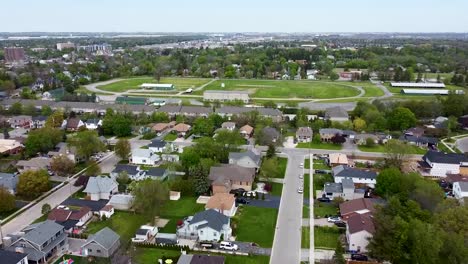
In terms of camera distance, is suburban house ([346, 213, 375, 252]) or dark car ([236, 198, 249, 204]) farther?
dark car ([236, 198, 249, 204])

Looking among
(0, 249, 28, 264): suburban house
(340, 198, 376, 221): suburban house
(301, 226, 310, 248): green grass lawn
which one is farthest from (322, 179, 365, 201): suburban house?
(0, 249, 28, 264): suburban house

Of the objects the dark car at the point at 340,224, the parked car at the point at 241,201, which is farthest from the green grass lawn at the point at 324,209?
the parked car at the point at 241,201

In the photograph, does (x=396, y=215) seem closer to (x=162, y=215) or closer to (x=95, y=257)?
(x=162, y=215)

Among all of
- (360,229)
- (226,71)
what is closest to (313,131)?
(360,229)

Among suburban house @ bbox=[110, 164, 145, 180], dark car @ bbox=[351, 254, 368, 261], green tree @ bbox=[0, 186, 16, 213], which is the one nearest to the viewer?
dark car @ bbox=[351, 254, 368, 261]

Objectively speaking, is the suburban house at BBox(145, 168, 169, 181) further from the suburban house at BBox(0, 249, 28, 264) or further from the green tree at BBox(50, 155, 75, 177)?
the suburban house at BBox(0, 249, 28, 264)

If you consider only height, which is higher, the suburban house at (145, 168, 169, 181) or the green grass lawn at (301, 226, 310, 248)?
the suburban house at (145, 168, 169, 181)

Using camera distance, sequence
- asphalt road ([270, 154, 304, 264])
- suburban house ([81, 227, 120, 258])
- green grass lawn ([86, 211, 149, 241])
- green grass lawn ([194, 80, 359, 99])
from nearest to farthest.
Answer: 1. suburban house ([81, 227, 120, 258])
2. asphalt road ([270, 154, 304, 264])
3. green grass lawn ([86, 211, 149, 241])
4. green grass lawn ([194, 80, 359, 99])

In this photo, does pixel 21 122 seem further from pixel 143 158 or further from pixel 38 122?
pixel 143 158
